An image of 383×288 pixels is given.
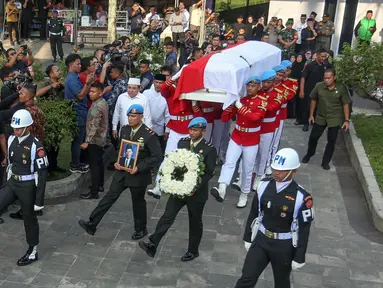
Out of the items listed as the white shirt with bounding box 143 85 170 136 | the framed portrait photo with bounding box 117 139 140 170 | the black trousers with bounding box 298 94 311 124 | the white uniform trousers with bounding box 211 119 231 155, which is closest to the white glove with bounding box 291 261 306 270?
the framed portrait photo with bounding box 117 139 140 170

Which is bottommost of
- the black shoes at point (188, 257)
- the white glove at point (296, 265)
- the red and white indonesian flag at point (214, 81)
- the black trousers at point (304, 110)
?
the black shoes at point (188, 257)

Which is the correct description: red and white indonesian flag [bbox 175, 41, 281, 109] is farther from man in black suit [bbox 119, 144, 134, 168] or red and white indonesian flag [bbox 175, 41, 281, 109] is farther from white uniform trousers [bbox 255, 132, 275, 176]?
man in black suit [bbox 119, 144, 134, 168]

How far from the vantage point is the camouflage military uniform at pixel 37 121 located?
6.74 m

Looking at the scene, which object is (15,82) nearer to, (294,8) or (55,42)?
(55,42)

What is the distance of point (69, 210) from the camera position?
736 centimetres

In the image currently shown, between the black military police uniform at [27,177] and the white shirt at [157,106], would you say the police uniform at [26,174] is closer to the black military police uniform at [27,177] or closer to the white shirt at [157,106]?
the black military police uniform at [27,177]

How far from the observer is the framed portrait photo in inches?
243

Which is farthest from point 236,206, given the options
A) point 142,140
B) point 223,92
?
point 142,140

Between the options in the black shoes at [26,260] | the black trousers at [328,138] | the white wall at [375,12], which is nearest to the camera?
the black shoes at [26,260]

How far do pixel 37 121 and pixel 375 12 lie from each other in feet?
46.7

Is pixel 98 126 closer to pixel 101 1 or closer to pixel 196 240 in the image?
pixel 196 240

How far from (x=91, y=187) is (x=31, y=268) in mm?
2073

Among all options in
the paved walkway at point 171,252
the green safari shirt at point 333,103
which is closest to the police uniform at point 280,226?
the paved walkway at point 171,252

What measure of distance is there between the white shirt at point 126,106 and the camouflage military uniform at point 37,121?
1.32 metres
